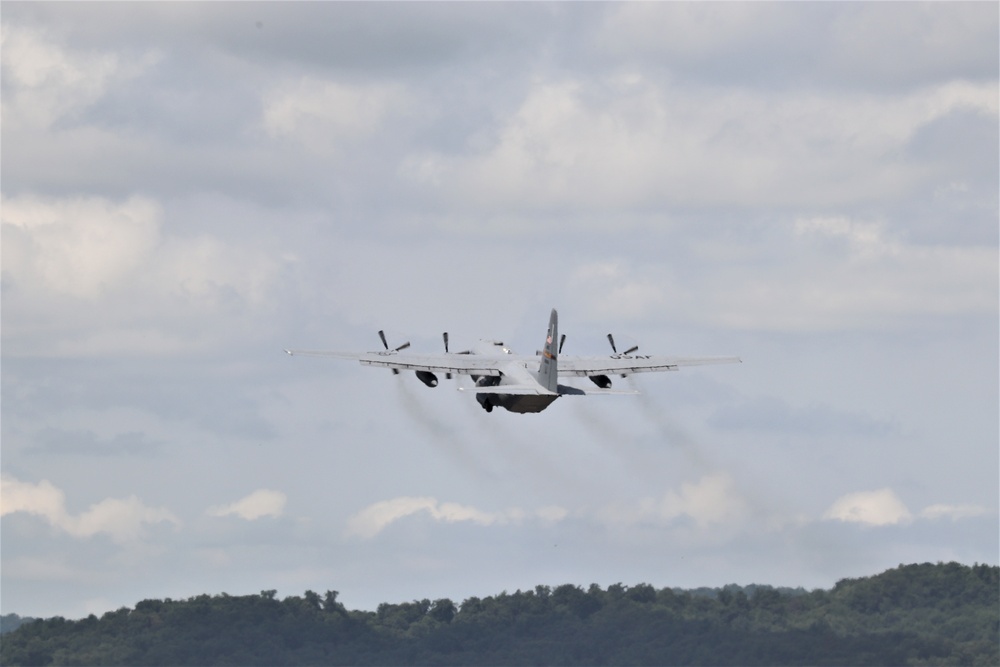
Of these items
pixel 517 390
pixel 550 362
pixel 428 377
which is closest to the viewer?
pixel 517 390

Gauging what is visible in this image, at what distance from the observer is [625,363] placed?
12988cm

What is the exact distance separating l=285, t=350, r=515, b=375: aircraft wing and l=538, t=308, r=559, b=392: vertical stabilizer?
4.34 m

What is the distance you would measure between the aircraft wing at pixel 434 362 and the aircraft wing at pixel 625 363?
4.19 meters

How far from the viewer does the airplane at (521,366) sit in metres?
121

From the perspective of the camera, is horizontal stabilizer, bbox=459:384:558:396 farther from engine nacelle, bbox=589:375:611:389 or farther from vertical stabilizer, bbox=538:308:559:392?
engine nacelle, bbox=589:375:611:389

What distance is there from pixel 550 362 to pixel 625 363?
911cm

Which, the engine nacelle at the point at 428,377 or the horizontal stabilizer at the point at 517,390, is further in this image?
the engine nacelle at the point at 428,377

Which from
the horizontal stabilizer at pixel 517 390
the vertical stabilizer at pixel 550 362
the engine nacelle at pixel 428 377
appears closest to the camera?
the horizontal stabilizer at pixel 517 390

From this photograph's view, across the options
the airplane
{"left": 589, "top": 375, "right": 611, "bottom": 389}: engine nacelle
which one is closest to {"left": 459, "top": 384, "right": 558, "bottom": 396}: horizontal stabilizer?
the airplane

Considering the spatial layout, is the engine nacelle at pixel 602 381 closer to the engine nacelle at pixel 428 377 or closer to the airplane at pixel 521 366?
the airplane at pixel 521 366

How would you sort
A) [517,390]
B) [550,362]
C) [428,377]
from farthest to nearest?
[428,377], [550,362], [517,390]

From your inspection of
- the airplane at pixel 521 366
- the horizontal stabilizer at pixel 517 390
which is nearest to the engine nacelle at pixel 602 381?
the airplane at pixel 521 366

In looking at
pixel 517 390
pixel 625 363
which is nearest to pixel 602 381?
pixel 625 363

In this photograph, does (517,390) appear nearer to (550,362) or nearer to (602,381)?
(550,362)
